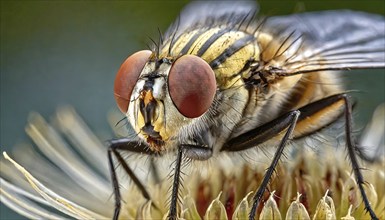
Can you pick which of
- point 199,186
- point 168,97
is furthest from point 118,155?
point 168,97

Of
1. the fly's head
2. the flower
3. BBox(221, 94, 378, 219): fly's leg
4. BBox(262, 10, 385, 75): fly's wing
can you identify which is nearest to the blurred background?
the flower

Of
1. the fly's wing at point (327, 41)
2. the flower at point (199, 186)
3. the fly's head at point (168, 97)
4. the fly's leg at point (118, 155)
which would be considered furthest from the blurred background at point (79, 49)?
the fly's head at point (168, 97)

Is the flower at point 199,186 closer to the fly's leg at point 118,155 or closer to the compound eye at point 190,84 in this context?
the fly's leg at point 118,155

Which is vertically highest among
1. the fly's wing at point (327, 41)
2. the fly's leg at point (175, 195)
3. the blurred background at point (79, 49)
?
the blurred background at point (79, 49)

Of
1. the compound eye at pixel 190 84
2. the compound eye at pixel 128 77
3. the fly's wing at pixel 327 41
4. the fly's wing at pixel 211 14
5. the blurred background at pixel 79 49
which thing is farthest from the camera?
the blurred background at pixel 79 49

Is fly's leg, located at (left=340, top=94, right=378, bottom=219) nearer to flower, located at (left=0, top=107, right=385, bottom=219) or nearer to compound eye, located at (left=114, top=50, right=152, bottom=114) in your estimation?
flower, located at (left=0, top=107, right=385, bottom=219)

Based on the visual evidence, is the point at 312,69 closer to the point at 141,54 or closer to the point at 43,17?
the point at 141,54
